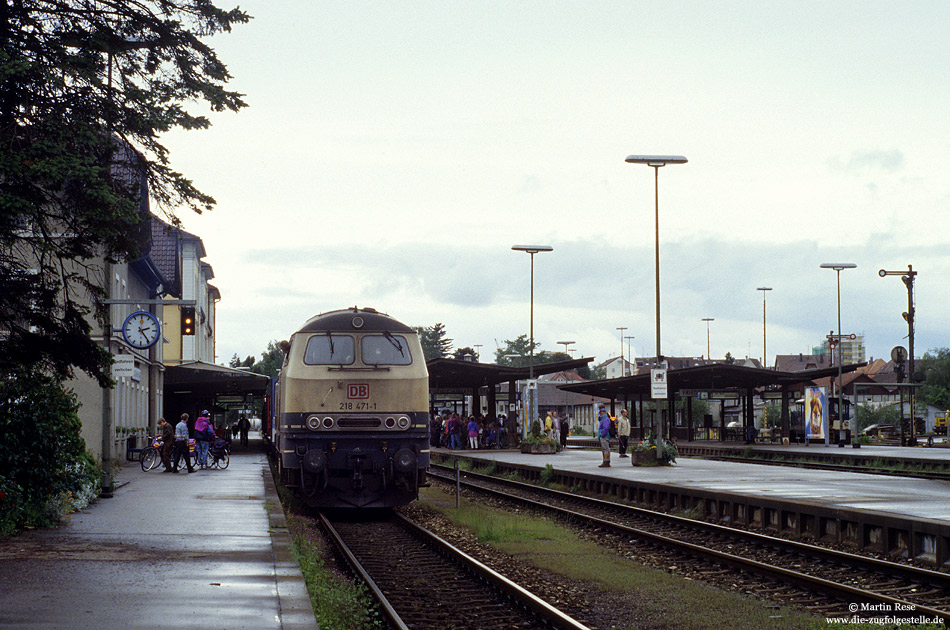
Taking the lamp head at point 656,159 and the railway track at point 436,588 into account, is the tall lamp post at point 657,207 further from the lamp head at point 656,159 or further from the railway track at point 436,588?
the railway track at point 436,588

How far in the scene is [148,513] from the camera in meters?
15.6

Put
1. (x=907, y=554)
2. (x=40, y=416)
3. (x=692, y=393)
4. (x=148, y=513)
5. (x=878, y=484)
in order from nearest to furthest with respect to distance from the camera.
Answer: (x=907, y=554) → (x=40, y=416) → (x=148, y=513) → (x=878, y=484) → (x=692, y=393)

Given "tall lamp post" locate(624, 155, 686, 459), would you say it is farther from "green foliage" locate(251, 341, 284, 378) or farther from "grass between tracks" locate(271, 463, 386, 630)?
"green foliage" locate(251, 341, 284, 378)

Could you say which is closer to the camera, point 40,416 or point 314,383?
point 40,416

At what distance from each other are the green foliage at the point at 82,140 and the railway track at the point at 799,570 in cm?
765

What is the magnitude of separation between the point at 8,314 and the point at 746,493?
38.1 ft

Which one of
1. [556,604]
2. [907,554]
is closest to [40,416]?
[556,604]

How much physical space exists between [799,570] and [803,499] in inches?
200

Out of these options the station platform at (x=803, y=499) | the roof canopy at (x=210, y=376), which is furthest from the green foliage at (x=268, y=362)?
the station platform at (x=803, y=499)

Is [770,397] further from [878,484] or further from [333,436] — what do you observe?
[333,436]

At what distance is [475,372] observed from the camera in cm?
4203

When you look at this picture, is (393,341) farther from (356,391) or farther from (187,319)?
(187,319)

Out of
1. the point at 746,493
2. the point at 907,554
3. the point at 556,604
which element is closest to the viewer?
the point at 556,604

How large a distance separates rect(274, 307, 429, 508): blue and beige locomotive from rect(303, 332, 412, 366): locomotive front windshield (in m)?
0.02
